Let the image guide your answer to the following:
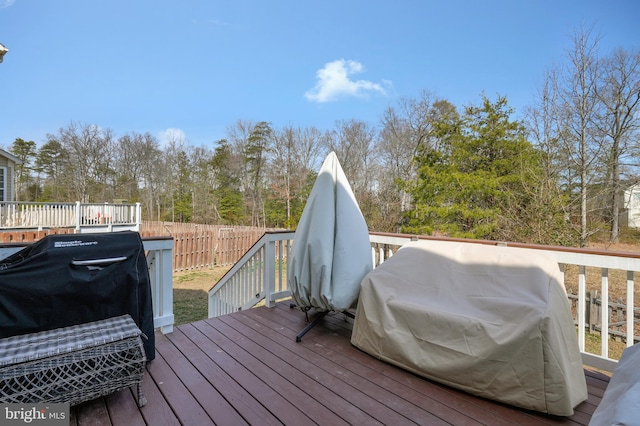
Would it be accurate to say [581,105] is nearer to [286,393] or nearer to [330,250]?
[330,250]

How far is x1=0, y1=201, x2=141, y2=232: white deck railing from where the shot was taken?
11.4m

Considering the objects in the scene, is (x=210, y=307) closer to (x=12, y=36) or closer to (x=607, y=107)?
(x=607, y=107)

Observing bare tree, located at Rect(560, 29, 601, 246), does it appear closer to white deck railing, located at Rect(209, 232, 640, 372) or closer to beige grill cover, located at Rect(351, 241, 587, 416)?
white deck railing, located at Rect(209, 232, 640, 372)

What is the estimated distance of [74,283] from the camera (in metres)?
1.82

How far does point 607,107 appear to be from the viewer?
811 centimetres

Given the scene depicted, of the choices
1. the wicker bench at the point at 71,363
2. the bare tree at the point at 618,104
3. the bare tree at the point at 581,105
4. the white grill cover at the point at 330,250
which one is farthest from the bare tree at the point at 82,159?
the bare tree at the point at 618,104

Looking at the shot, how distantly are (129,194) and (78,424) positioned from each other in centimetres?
2566

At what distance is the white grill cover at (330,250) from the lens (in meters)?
2.66


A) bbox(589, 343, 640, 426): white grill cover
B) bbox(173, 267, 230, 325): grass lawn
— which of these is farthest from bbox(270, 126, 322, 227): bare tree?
bbox(589, 343, 640, 426): white grill cover

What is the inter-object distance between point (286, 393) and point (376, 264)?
2.10 metres

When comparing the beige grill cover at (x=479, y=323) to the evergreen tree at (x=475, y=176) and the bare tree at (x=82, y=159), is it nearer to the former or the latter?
the evergreen tree at (x=475, y=176)

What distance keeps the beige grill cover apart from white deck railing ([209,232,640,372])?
0.49 metres

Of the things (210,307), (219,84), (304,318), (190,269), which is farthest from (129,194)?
(304,318)

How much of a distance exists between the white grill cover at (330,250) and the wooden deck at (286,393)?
412 millimetres
